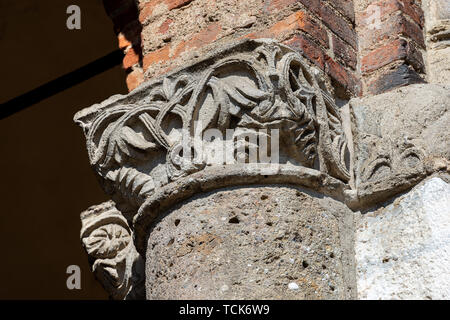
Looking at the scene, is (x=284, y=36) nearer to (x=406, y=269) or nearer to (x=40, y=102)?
(x=406, y=269)

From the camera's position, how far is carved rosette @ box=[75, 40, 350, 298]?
2.46m

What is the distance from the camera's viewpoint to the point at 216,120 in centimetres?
248

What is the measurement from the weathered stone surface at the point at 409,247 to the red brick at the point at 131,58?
1.06m

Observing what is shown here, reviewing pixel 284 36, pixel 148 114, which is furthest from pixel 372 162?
pixel 148 114

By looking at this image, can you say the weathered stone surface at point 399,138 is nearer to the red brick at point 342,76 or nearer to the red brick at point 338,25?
the red brick at point 342,76

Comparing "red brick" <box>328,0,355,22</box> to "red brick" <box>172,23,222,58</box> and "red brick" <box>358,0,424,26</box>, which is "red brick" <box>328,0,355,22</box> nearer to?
"red brick" <box>358,0,424,26</box>

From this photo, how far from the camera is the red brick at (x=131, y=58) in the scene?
329 cm

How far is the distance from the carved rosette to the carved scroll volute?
300 millimetres

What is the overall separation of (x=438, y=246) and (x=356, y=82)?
1.98ft

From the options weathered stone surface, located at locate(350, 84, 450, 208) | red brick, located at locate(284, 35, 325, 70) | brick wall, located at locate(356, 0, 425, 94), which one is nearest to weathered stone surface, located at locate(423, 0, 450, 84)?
brick wall, located at locate(356, 0, 425, 94)

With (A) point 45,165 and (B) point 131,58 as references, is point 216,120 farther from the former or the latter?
(A) point 45,165

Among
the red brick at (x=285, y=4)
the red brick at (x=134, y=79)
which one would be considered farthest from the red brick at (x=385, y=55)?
the red brick at (x=134, y=79)

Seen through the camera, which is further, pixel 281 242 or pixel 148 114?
pixel 148 114

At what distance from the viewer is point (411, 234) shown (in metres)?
2.47
